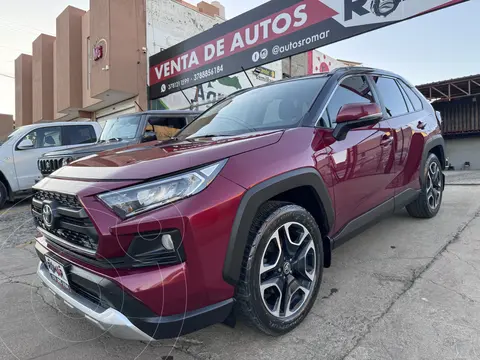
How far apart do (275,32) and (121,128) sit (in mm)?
4916

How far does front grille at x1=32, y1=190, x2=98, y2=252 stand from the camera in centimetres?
167

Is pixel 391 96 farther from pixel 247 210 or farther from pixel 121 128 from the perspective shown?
pixel 121 128

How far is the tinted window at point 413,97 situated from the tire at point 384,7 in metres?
3.57

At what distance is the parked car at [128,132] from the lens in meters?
5.55

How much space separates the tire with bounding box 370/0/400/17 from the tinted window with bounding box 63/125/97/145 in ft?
22.8

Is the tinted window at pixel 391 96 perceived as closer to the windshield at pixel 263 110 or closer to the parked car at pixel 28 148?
the windshield at pixel 263 110

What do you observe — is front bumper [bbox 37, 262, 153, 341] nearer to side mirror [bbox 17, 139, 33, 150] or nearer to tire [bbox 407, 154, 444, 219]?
tire [bbox 407, 154, 444, 219]

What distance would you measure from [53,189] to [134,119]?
472 cm

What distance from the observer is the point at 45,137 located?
7727 mm

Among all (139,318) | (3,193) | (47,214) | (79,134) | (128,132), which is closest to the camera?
(139,318)

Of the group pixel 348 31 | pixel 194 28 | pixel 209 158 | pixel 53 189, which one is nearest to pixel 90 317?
pixel 53 189

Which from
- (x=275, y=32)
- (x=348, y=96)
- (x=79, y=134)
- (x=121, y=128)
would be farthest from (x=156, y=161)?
(x=275, y=32)

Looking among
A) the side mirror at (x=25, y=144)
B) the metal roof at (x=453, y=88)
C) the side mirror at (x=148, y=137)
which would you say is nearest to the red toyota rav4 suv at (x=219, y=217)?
the side mirror at (x=148, y=137)

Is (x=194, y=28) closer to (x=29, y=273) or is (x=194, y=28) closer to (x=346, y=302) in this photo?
(x=29, y=273)
